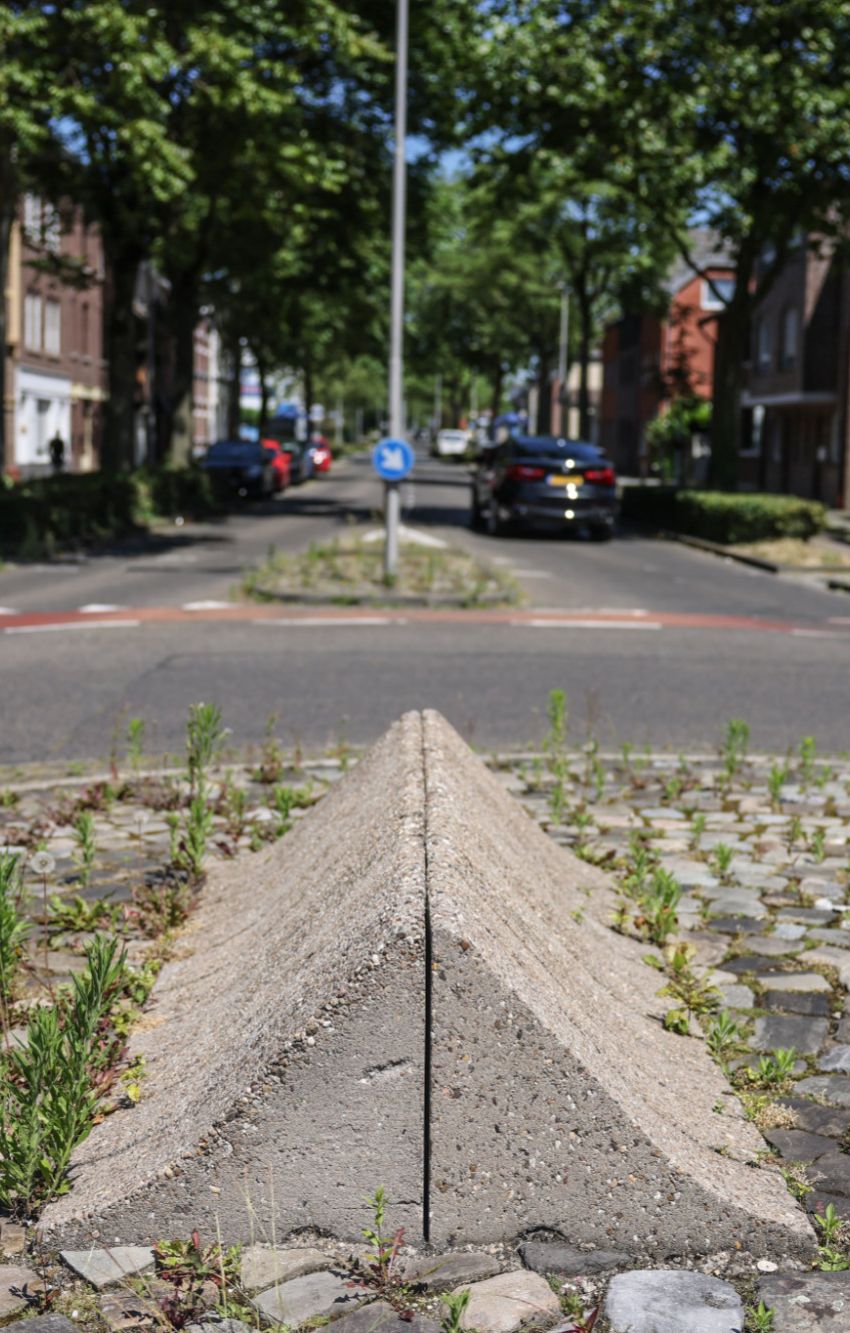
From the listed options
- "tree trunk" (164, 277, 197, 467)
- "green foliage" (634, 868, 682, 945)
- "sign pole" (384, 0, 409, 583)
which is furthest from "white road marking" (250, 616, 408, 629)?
"tree trunk" (164, 277, 197, 467)

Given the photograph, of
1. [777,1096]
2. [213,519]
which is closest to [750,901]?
[777,1096]

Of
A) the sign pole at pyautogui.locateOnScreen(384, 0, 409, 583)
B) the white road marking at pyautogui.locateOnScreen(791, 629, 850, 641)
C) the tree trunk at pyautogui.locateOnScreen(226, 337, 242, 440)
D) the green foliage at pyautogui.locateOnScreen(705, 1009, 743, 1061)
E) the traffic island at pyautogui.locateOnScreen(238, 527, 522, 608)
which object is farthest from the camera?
the tree trunk at pyautogui.locateOnScreen(226, 337, 242, 440)

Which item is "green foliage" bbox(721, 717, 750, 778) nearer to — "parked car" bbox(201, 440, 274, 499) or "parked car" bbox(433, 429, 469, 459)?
"parked car" bbox(201, 440, 274, 499)

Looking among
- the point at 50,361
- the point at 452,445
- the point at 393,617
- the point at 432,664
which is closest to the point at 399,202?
the point at 393,617

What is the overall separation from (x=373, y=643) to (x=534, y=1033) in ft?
36.0

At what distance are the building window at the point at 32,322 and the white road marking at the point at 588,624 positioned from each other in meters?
45.3

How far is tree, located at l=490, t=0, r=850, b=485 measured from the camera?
28656 millimetres

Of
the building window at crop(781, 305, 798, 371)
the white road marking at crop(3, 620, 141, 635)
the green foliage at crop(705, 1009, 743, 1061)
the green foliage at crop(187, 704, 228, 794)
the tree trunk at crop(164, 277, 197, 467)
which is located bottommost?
the green foliage at crop(705, 1009, 743, 1061)

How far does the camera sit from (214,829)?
699 centimetres

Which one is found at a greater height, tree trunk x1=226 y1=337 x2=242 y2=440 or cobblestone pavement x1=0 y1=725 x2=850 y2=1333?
tree trunk x1=226 y1=337 x2=242 y2=440

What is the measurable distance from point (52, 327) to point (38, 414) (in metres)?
3.44

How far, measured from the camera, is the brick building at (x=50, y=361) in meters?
56.2

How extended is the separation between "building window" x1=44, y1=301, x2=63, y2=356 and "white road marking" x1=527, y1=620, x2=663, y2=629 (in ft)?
158

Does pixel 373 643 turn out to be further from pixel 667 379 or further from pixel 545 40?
pixel 667 379
